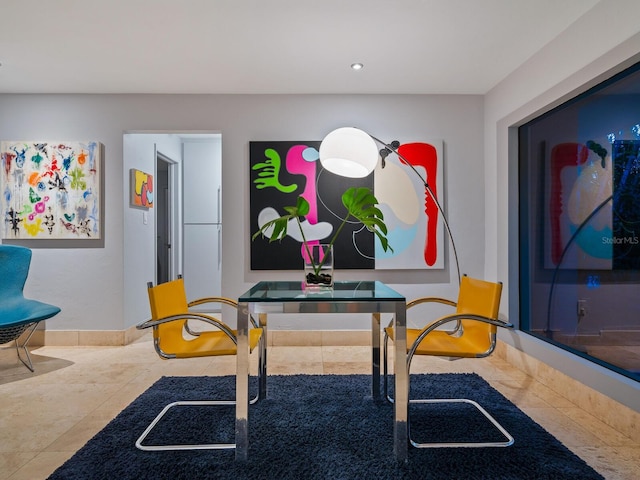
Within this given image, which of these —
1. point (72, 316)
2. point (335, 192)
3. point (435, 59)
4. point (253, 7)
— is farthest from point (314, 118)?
point (72, 316)

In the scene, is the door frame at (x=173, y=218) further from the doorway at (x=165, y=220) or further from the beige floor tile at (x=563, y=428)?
the beige floor tile at (x=563, y=428)

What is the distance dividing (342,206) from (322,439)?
7.48 feet

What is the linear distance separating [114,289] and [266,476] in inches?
113

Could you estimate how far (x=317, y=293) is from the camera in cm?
205

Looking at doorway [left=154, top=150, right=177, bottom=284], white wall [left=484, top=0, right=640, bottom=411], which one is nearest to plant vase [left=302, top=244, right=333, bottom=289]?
white wall [left=484, top=0, right=640, bottom=411]

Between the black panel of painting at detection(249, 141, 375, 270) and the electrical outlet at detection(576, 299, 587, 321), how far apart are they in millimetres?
1720

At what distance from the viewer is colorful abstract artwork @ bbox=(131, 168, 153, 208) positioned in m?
4.17

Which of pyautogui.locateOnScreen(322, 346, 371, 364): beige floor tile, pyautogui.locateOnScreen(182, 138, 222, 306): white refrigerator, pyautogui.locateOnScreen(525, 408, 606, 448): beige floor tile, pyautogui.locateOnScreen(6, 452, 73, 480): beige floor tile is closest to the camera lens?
pyautogui.locateOnScreen(6, 452, 73, 480): beige floor tile

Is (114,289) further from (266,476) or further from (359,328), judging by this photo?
(266,476)

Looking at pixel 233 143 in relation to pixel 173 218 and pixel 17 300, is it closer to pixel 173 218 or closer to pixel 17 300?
pixel 173 218

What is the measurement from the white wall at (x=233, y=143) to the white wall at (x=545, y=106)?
23 centimetres

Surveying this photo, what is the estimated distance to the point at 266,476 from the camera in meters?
1.73

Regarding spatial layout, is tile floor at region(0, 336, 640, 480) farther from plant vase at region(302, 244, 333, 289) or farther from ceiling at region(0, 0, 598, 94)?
ceiling at region(0, 0, 598, 94)

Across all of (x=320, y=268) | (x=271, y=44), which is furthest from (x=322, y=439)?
(x=271, y=44)
